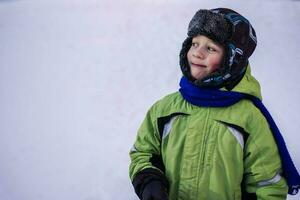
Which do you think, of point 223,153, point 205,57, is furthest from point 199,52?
point 223,153

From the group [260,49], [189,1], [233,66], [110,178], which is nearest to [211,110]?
[233,66]

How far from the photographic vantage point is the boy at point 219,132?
1447 millimetres

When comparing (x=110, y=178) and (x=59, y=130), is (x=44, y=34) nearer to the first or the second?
(x=59, y=130)

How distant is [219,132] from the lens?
4.79 feet

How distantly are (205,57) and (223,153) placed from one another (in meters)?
0.33

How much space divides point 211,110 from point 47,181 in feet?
5.40

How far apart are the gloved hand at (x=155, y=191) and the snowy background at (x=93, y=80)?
1158 mm

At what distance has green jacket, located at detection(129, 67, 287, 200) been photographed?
1443 millimetres

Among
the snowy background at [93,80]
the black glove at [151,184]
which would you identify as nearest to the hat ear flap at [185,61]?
the black glove at [151,184]

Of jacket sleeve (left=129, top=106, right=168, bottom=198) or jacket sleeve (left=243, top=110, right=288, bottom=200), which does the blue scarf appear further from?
jacket sleeve (left=129, top=106, right=168, bottom=198)

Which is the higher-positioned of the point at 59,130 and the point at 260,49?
the point at 260,49

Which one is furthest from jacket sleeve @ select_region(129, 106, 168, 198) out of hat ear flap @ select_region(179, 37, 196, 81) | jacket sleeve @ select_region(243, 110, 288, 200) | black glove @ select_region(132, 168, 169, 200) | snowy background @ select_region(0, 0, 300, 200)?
snowy background @ select_region(0, 0, 300, 200)

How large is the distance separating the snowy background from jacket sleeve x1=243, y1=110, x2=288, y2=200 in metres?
1.26

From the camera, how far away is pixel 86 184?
8.96 feet
